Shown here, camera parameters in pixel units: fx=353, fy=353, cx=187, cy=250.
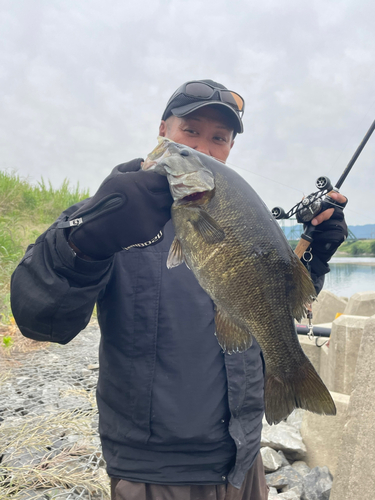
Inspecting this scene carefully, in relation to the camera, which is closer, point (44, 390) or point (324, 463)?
point (324, 463)

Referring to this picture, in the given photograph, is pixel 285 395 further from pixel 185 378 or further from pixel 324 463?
pixel 324 463

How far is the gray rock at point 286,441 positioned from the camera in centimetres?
375

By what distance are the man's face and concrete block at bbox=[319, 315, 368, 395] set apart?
2.95 meters

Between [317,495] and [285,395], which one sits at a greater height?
[285,395]

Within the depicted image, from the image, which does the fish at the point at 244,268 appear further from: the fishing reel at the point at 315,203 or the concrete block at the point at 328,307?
the concrete block at the point at 328,307

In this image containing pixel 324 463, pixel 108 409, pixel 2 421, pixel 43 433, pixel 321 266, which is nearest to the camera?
pixel 108 409

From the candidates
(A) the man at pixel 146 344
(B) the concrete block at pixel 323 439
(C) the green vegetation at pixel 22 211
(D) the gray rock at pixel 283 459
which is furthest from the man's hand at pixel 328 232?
(C) the green vegetation at pixel 22 211

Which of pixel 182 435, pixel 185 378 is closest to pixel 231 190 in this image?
pixel 185 378

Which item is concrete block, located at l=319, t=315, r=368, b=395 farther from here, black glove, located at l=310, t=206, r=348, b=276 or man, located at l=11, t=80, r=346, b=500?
man, located at l=11, t=80, r=346, b=500

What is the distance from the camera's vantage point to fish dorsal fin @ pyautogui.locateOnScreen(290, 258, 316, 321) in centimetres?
171

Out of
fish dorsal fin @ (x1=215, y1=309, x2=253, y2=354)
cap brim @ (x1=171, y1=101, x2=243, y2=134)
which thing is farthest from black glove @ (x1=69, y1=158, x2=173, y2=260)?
cap brim @ (x1=171, y1=101, x2=243, y2=134)

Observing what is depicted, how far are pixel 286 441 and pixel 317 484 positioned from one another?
0.61 metres

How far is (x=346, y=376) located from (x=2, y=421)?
374cm

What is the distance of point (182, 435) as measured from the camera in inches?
64.3
